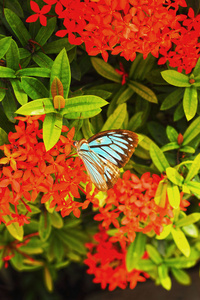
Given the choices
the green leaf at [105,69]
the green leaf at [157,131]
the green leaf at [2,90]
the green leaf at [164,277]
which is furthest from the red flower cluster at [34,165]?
the green leaf at [164,277]

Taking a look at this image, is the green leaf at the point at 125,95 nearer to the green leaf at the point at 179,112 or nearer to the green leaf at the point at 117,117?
the green leaf at the point at 117,117

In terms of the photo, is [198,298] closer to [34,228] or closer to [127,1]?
[34,228]

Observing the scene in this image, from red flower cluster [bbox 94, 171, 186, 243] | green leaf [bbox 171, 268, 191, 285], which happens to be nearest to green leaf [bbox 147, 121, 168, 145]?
red flower cluster [bbox 94, 171, 186, 243]

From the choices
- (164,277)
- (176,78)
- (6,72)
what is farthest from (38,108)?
(164,277)

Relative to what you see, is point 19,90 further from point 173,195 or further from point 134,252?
point 134,252

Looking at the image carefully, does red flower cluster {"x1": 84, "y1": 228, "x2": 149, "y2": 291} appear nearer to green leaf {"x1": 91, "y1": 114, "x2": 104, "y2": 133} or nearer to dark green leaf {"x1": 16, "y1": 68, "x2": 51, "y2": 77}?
green leaf {"x1": 91, "y1": 114, "x2": 104, "y2": 133}

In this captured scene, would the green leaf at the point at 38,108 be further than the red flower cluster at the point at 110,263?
No
